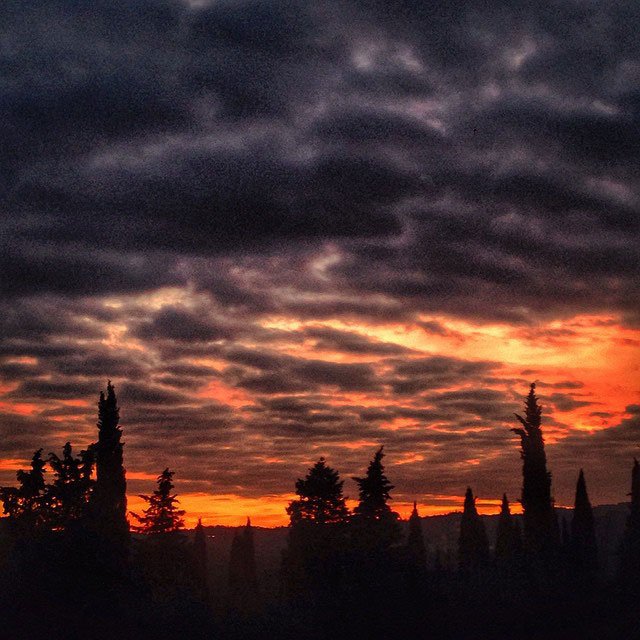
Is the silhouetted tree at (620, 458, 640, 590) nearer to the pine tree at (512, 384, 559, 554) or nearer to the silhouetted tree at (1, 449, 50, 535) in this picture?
the pine tree at (512, 384, 559, 554)

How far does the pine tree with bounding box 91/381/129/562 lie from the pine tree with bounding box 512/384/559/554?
92.6 feet

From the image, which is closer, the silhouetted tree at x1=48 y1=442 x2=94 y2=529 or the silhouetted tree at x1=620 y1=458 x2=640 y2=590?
the silhouetted tree at x1=48 y1=442 x2=94 y2=529

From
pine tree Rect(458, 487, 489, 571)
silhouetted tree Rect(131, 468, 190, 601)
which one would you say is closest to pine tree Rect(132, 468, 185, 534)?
silhouetted tree Rect(131, 468, 190, 601)

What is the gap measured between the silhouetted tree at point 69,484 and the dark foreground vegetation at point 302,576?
0.07 m

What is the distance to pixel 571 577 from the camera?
191 ft

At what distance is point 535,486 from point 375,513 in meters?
15.3

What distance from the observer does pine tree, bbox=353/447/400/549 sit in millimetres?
58219

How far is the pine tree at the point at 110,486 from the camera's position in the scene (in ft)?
158

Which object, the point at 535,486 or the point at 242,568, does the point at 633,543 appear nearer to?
the point at 535,486

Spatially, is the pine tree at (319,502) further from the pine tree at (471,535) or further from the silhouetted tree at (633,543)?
the pine tree at (471,535)

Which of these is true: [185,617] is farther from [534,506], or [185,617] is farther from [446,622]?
[534,506]

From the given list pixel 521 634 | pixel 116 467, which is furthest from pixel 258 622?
pixel 116 467

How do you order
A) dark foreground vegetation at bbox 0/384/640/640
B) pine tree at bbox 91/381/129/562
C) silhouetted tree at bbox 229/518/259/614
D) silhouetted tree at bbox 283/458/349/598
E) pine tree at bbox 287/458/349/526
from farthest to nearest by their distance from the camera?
1. silhouetted tree at bbox 229/518/259/614
2. pine tree at bbox 287/458/349/526
3. silhouetted tree at bbox 283/458/349/598
4. pine tree at bbox 91/381/129/562
5. dark foreground vegetation at bbox 0/384/640/640

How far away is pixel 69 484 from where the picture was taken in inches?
2167
